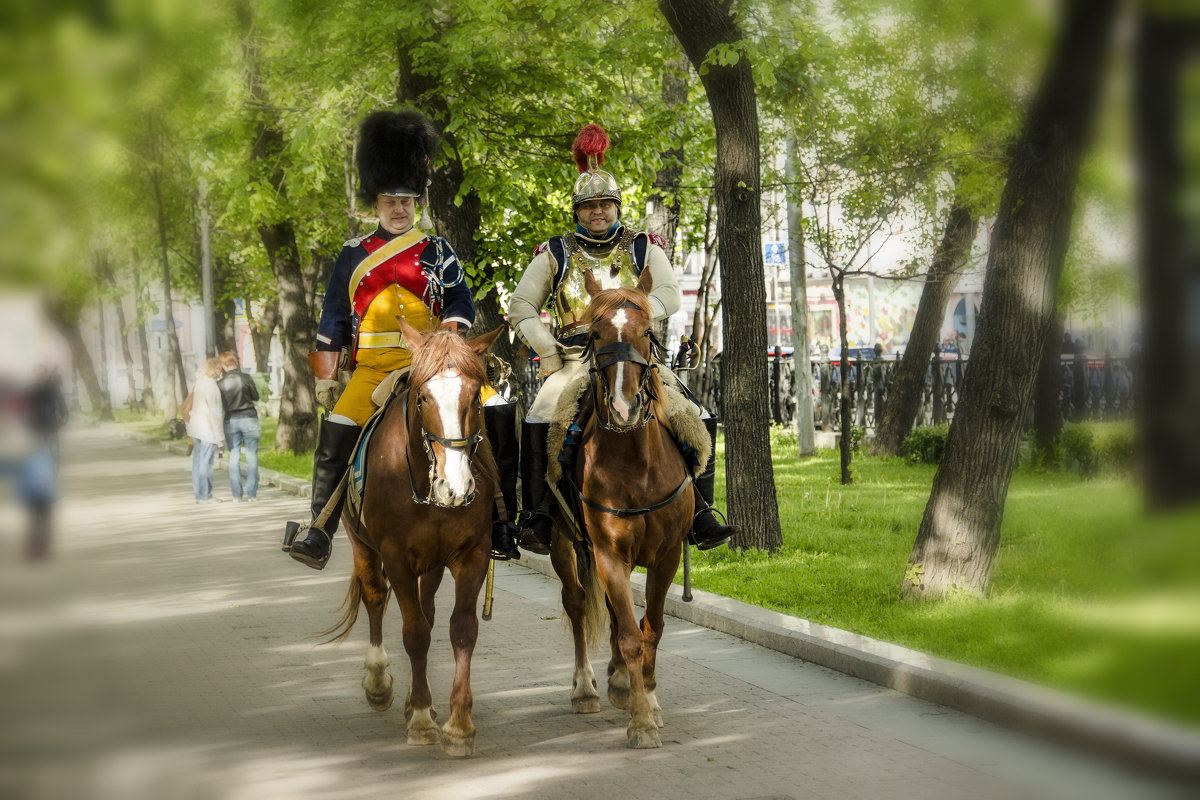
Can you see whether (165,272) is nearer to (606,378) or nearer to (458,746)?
(606,378)

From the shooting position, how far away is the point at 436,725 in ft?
20.3

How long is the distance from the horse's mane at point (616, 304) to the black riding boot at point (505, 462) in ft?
2.63

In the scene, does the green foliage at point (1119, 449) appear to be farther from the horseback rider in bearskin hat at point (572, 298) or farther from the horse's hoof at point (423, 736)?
the horseback rider in bearskin hat at point (572, 298)

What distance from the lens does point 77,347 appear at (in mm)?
725

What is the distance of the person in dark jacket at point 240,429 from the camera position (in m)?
19.5

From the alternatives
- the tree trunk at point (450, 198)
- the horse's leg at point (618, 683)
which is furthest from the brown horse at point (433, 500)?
the tree trunk at point (450, 198)

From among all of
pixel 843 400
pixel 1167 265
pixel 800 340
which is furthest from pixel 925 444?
pixel 1167 265

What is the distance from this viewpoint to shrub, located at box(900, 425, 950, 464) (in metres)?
18.7

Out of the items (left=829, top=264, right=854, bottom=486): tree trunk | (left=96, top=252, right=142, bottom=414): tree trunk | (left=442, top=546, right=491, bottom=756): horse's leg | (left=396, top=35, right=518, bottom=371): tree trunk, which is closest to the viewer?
(left=96, top=252, right=142, bottom=414): tree trunk

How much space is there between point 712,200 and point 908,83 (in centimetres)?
1797

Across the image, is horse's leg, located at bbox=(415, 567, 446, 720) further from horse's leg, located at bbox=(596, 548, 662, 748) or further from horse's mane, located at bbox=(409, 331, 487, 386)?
horse's mane, located at bbox=(409, 331, 487, 386)

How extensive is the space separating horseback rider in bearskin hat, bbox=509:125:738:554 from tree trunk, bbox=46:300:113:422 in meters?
5.87

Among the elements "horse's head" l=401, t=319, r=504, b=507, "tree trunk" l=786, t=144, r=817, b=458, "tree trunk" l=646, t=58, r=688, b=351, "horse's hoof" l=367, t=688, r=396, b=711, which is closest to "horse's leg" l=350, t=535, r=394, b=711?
"horse's hoof" l=367, t=688, r=396, b=711

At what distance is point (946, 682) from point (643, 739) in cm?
160
